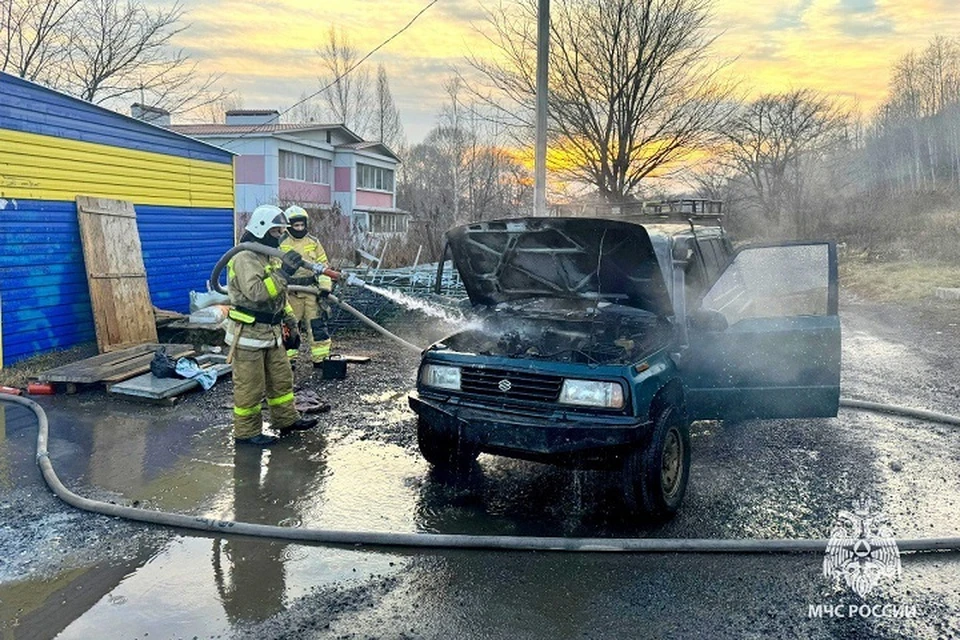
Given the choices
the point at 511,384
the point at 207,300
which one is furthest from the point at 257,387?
the point at 207,300

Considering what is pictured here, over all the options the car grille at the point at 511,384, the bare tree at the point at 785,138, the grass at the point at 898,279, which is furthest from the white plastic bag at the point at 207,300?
the bare tree at the point at 785,138

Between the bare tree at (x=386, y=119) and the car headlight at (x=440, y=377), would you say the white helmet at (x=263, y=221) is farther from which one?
the bare tree at (x=386, y=119)

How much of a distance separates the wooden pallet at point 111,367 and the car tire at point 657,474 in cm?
610

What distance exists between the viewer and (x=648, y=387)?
13.0 feet

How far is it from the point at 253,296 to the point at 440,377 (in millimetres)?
2050

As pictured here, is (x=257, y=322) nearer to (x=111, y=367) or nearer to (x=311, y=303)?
(x=311, y=303)

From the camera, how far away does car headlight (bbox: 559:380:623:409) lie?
3883 millimetres

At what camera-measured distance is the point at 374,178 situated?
38.6 meters

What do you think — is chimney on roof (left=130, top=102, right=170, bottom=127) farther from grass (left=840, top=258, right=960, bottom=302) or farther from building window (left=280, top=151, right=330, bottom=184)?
grass (left=840, top=258, right=960, bottom=302)

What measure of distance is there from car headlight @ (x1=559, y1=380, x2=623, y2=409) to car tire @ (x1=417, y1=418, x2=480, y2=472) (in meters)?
0.97

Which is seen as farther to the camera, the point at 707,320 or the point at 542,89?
the point at 542,89

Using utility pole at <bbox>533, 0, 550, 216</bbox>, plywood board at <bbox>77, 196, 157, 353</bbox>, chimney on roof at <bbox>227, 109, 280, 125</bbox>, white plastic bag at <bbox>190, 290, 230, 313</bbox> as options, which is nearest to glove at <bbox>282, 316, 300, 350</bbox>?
plywood board at <bbox>77, 196, 157, 353</bbox>

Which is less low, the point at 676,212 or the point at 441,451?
the point at 676,212

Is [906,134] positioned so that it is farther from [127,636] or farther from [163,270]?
[127,636]
